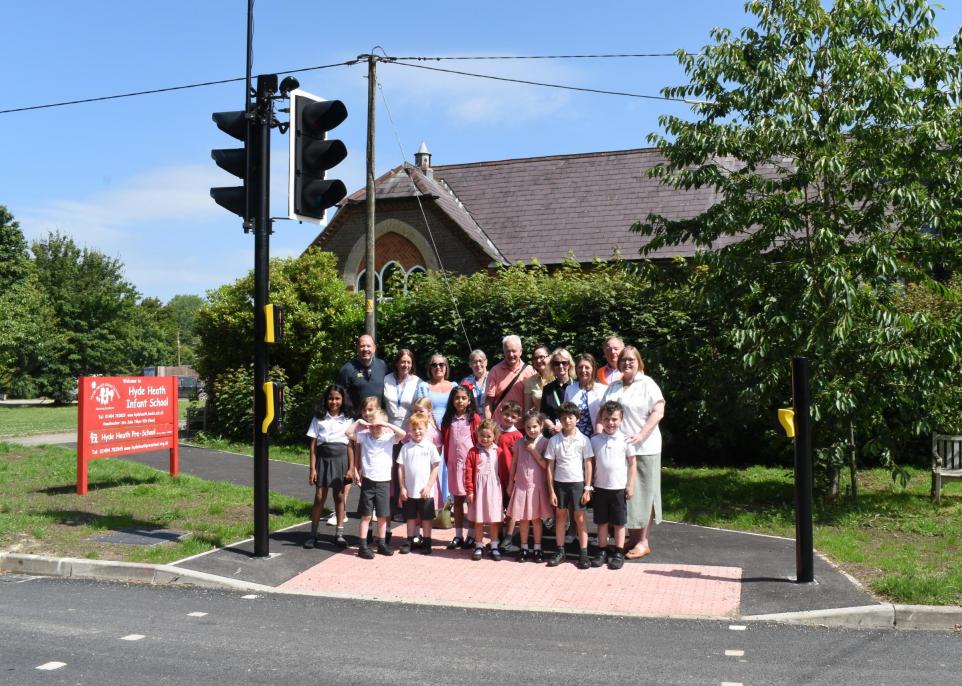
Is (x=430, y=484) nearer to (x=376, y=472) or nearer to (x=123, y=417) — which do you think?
(x=376, y=472)

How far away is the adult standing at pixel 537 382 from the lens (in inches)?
344

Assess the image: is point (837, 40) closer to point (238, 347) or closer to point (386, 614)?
point (386, 614)

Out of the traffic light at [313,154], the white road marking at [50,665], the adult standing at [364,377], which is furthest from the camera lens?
the adult standing at [364,377]

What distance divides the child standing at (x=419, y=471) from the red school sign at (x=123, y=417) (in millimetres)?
5448

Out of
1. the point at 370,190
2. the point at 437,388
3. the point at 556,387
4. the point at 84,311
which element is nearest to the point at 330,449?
the point at 437,388

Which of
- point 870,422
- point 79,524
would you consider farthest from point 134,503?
point 870,422

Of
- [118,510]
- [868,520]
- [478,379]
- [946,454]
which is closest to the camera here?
[478,379]

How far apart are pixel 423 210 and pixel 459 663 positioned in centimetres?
1975

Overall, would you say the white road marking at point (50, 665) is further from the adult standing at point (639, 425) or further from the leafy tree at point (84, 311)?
the leafy tree at point (84, 311)

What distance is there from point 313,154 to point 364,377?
7.90ft

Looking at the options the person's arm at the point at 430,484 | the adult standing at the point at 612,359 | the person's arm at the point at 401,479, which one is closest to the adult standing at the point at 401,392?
the person's arm at the point at 401,479

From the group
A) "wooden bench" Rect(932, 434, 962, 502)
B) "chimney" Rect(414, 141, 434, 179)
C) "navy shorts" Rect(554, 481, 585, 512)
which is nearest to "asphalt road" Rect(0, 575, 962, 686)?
"navy shorts" Rect(554, 481, 585, 512)

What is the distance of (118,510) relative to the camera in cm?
1054

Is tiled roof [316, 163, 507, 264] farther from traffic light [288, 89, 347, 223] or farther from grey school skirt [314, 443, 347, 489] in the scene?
traffic light [288, 89, 347, 223]
